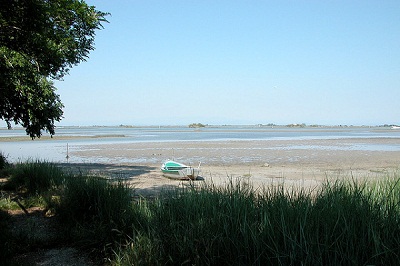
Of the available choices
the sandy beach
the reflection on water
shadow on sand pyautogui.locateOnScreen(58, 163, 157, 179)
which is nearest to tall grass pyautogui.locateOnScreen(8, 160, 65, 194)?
the sandy beach

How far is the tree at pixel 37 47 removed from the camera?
6.27 metres

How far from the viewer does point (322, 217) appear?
4012 millimetres

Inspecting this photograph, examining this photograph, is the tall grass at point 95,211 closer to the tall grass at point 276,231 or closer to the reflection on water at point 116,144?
the tall grass at point 276,231

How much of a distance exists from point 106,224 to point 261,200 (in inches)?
116

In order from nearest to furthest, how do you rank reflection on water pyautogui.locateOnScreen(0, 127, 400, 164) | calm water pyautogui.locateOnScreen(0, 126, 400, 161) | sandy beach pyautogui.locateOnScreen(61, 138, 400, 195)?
sandy beach pyautogui.locateOnScreen(61, 138, 400, 195), reflection on water pyautogui.locateOnScreen(0, 127, 400, 164), calm water pyautogui.locateOnScreen(0, 126, 400, 161)

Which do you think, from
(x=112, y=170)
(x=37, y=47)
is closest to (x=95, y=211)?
(x=37, y=47)

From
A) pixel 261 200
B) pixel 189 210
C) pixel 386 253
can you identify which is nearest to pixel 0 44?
pixel 189 210

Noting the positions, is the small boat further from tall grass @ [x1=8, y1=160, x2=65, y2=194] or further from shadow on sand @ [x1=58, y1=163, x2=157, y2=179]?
tall grass @ [x1=8, y1=160, x2=65, y2=194]

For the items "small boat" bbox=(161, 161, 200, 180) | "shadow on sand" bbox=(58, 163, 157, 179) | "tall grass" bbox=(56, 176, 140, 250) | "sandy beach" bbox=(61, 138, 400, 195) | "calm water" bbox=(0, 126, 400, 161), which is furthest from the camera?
"calm water" bbox=(0, 126, 400, 161)

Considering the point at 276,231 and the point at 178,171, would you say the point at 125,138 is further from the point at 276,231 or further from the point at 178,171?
the point at 276,231

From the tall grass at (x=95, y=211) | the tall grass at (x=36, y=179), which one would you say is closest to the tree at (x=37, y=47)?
the tall grass at (x=36, y=179)

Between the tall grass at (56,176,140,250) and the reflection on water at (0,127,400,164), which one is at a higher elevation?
the tall grass at (56,176,140,250)

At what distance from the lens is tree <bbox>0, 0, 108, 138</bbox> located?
6.27 metres

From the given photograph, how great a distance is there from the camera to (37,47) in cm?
743
